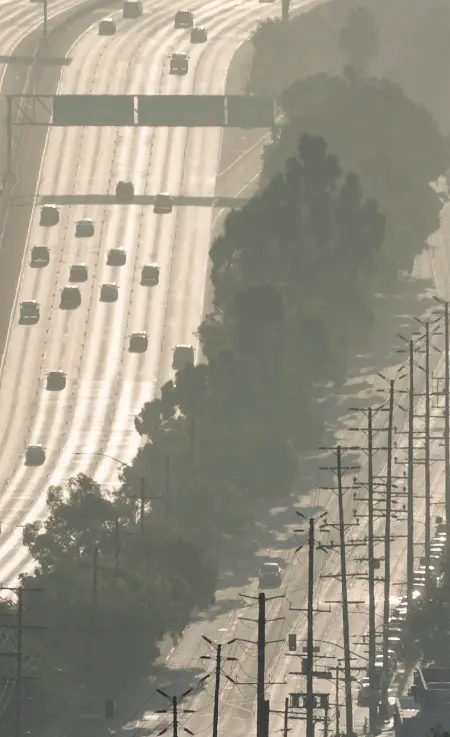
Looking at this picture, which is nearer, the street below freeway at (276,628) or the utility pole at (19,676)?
the utility pole at (19,676)

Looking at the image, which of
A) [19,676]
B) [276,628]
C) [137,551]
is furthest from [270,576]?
[19,676]

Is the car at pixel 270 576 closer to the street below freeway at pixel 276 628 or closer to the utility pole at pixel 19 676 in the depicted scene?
the street below freeway at pixel 276 628

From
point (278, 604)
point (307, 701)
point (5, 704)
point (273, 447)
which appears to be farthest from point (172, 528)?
point (307, 701)

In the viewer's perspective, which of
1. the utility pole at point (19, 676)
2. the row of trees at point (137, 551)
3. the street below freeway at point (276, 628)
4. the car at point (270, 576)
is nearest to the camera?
the utility pole at point (19, 676)

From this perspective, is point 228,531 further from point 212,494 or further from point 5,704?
point 5,704

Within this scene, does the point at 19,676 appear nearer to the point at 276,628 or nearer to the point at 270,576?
the point at 276,628

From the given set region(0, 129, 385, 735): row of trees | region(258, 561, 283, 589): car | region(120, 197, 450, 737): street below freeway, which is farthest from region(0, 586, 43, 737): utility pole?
region(258, 561, 283, 589): car

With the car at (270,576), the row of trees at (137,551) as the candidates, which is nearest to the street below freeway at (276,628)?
the car at (270,576)

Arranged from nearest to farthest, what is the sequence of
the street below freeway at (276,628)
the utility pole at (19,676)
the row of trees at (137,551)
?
the utility pole at (19,676) < the street below freeway at (276,628) < the row of trees at (137,551)

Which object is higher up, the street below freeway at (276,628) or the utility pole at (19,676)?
the street below freeway at (276,628)
